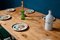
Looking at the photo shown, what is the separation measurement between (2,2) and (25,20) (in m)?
1.49

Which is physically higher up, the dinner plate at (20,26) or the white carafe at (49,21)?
the white carafe at (49,21)

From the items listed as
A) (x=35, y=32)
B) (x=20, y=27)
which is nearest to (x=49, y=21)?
(x=35, y=32)

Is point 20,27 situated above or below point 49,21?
below

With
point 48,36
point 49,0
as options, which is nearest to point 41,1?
point 49,0

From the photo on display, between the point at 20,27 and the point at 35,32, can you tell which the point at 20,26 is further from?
the point at 35,32

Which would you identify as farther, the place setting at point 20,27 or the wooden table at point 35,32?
the place setting at point 20,27

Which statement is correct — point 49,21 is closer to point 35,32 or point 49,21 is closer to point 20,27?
point 35,32

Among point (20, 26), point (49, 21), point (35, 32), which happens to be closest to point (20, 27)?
point (20, 26)

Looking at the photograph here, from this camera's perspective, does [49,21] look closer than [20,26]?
Yes

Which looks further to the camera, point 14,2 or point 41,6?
point 14,2

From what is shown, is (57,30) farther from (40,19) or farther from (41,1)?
(41,1)

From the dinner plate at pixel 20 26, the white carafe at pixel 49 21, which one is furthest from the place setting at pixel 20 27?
the white carafe at pixel 49 21

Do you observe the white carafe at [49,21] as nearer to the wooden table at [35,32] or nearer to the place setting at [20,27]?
the wooden table at [35,32]

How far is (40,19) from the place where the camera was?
1.51 metres
